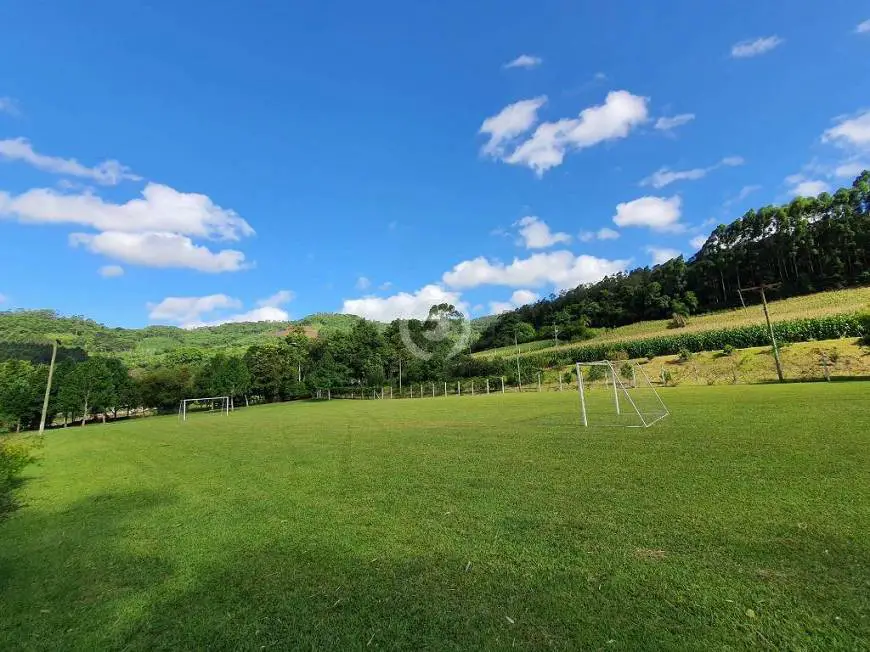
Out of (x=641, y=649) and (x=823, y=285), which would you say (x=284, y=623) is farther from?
(x=823, y=285)

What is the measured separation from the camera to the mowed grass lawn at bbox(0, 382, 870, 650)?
322 centimetres

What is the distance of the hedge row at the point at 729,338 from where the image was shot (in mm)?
36500

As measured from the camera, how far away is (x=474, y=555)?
452cm

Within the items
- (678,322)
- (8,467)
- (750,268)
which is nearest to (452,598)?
(8,467)

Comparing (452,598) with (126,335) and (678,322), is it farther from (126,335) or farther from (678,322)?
(126,335)

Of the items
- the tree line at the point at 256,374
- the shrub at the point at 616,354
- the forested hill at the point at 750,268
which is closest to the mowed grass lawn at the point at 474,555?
the shrub at the point at 616,354

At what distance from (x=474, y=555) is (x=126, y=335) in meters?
140

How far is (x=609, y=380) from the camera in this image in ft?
132

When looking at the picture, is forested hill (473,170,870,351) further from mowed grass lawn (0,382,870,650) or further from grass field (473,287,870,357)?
mowed grass lawn (0,382,870,650)

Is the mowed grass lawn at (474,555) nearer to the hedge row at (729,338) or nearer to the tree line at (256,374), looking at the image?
the hedge row at (729,338)

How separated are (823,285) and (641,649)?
7916 centimetres

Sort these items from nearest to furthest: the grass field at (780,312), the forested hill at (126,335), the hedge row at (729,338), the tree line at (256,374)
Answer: the hedge row at (729,338) → the grass field at (780,312) → the tree line at (256,374) → the forested hill at (126,335)

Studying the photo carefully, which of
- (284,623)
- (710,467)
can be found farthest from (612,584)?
(710,467)

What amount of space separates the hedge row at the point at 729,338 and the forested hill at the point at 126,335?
48068 mm
